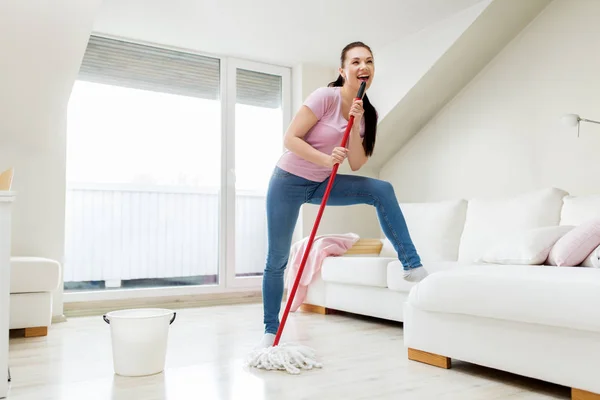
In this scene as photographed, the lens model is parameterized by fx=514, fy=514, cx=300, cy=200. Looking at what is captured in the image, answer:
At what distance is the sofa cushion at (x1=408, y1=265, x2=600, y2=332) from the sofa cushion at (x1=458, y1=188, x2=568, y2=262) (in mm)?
688

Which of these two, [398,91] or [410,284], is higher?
[398,91]

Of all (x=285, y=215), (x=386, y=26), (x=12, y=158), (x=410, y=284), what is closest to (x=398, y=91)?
(x=386, y=26)

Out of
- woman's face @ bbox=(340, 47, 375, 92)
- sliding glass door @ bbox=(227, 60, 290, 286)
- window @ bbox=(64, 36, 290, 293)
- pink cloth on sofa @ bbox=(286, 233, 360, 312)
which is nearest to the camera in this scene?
woman's face @ bbox=(340, 47, 375, 92)

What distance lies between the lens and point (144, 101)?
428cm

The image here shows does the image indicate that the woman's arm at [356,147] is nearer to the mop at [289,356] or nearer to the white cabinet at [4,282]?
the mop at [289,356]

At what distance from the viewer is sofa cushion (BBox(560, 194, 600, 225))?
8.34ft

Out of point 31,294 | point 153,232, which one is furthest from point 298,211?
point 153,232

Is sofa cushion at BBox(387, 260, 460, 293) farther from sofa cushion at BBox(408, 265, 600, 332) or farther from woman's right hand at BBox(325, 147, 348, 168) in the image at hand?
woman's right hand at BBox(325, 147, 348, 168)

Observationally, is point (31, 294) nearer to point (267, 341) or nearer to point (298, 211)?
point (267, 341)

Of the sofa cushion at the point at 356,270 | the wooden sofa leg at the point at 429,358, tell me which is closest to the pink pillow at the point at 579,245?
the wooden sofa leg at the point at 429,358

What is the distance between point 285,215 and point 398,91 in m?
2.32

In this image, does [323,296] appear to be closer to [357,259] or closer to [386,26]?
[357,259]

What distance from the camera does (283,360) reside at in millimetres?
1966

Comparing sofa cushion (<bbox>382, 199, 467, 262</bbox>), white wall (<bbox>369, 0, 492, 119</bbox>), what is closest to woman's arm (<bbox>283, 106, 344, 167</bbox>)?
sofa cushion (<bbox>382, 199, 467, 262</bbox>)
